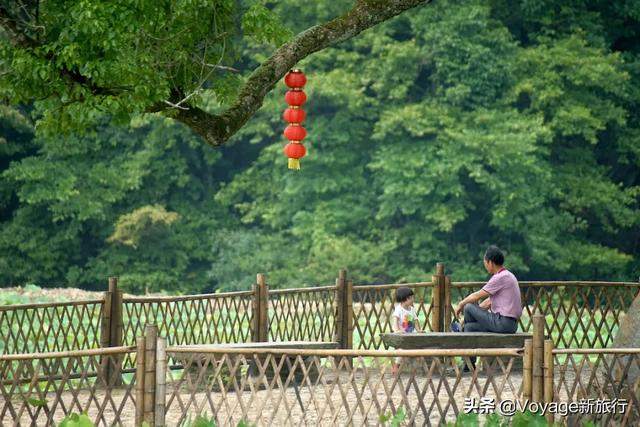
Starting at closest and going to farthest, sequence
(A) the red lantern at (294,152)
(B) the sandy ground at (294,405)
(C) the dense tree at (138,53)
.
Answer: (B) the sandy ground at (294,405) → (C) the dense tree at (138,53) → (A) the red lantern at (294,152)

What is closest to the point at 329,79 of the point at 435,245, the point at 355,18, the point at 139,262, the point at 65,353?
the point at 435,245

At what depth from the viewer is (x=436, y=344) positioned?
9930 millimetres

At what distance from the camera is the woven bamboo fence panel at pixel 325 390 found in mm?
7188

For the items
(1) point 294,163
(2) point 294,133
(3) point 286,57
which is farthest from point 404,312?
(3) point 286,57

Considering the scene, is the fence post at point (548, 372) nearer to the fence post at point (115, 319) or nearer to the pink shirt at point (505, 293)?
the pink shirt at point (505, 293)

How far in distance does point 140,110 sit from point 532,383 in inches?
146

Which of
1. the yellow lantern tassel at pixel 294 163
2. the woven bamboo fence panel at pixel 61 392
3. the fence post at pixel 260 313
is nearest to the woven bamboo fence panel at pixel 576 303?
the fence post at pixel 260 313

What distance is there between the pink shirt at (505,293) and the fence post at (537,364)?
318cm

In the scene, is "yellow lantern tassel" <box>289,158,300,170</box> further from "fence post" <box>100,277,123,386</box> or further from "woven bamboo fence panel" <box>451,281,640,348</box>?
"woven bamboo fence panel" <box>451,281,640,348</box>

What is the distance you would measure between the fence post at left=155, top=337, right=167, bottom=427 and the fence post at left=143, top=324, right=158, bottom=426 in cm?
2

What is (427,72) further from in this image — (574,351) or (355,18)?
(574,351)

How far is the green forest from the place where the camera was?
2419 cm

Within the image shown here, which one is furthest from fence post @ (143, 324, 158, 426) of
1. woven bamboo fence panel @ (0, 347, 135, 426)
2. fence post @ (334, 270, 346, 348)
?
fence post @ (334, 270, 346, 348)

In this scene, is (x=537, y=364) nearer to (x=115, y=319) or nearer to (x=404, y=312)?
(x=404, y=312)
